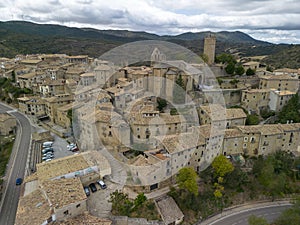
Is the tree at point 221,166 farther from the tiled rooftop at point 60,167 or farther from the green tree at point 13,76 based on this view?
the green tree at point 13,76

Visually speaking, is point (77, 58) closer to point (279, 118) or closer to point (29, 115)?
point (29, 115)

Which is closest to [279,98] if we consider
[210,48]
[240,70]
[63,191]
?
[240,70]

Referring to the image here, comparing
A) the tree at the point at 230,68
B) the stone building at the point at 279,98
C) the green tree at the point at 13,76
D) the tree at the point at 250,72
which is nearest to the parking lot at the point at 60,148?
the green tree at the point at 13,76

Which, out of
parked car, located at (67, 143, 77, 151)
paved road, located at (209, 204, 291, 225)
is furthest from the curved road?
parked car, located at (67, 143, 77, 151)

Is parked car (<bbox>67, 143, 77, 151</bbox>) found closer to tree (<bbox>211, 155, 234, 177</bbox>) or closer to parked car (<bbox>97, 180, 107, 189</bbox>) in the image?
parked car (<bbox>97, 180, 107, 189</bbox>)

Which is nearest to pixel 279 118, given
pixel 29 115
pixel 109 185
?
pixel 109 185
